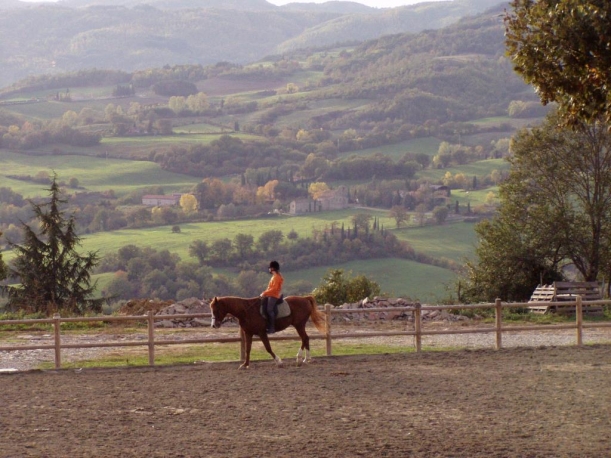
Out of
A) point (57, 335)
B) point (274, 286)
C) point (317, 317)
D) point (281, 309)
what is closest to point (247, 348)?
point (281, 309)

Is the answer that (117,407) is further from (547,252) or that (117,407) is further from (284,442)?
(547,252)

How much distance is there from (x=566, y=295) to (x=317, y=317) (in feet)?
41.5

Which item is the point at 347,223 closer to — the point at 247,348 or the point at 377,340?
the point at 377,340

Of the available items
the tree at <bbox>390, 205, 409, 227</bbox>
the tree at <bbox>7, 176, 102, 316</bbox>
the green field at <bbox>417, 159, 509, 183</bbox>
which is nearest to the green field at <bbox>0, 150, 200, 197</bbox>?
the tree at <bbox>390, 205, 409, 227</bbox>

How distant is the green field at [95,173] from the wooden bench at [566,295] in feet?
387

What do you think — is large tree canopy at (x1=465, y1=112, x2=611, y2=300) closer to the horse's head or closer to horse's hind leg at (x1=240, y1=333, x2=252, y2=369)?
horse's hind leg at (x1=240, y1=333, x2=252, y2=369)

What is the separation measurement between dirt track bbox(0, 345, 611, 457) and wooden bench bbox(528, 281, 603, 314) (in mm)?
9654

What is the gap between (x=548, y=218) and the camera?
106 feet

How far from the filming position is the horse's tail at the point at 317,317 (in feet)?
60.7

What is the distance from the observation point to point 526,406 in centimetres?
1402

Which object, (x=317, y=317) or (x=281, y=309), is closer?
(x=281, y=309)

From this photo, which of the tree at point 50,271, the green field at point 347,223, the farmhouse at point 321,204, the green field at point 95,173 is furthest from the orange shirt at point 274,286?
the green field at point 95,173

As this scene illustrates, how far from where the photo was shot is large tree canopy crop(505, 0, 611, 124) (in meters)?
12.1

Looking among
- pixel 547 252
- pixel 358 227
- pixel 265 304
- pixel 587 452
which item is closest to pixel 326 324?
pixel 265 304
